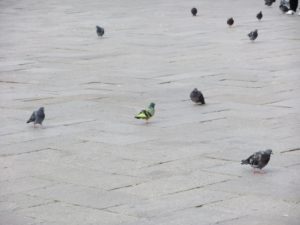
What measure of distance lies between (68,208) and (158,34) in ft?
41.8

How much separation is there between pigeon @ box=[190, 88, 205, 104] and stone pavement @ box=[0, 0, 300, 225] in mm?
124

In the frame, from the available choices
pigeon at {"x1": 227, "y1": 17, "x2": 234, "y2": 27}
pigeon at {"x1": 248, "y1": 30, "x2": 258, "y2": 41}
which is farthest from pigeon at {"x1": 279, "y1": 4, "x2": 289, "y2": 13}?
pigeon at {"x1": 248, "y1": 30, "x2": 258, "y2": 41}

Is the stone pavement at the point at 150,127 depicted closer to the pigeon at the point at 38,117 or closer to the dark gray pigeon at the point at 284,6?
the pigeon at the point at 38,117

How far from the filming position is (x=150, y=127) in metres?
10.7

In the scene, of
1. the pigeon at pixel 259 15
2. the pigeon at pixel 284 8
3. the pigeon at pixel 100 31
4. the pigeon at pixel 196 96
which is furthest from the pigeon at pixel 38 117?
the pigeon at pixel 284 8

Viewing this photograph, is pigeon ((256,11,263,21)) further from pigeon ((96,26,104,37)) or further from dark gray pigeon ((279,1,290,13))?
pigeon ((96,26,104,37))

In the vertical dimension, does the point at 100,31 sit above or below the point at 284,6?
below

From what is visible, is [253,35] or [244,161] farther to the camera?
[253,35]

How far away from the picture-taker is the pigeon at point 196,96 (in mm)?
11695

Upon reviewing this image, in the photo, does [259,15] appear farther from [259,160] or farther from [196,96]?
[259,160]

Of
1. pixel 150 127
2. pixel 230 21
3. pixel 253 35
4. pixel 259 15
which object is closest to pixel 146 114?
pixel 150 127

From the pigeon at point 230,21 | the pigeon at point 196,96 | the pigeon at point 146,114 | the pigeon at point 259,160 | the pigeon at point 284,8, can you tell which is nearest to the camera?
the pigeon at point 259,160

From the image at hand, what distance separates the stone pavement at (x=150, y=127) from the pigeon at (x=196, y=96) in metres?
0.12

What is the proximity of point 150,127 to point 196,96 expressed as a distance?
4.15 ft
